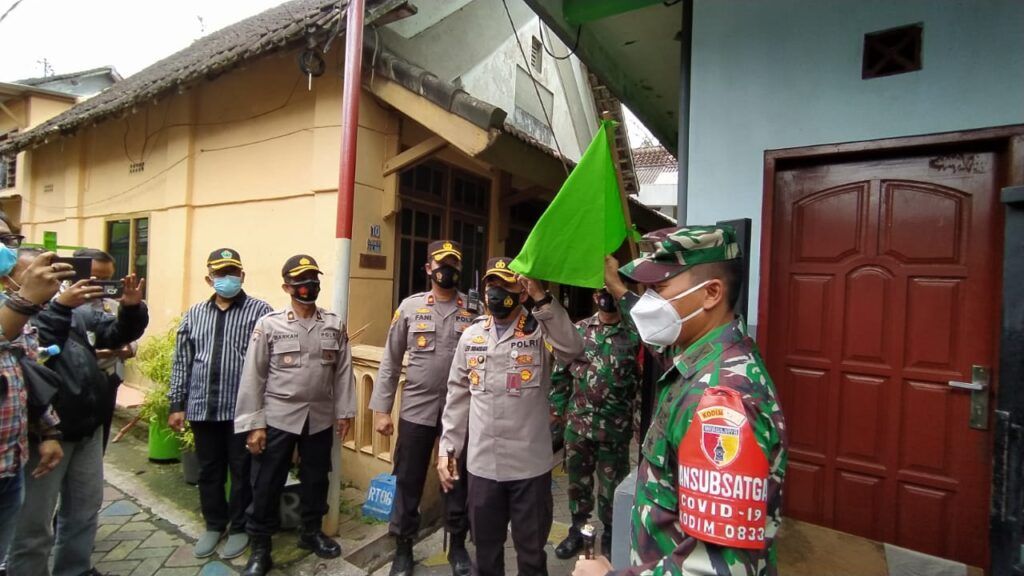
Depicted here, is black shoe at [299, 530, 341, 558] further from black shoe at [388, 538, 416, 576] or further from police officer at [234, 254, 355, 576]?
black shoe at [388, 538, 416, 576]

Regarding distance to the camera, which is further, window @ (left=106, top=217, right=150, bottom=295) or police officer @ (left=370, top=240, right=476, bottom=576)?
window @ (left=106, top=217, right=150, bottom=295)

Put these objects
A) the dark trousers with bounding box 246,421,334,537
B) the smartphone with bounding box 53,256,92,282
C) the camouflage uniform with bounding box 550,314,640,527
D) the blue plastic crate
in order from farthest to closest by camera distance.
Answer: the blue plastic crate < the camouflage uniform with bounding box 550,314,640,527 < the dark trousers with bounding box 246,421,334,537 < the smartphone with bounding box 53,256,92,282

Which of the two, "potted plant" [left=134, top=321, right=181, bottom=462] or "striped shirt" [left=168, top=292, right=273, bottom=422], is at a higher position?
"striped shirt" [left=168, top=292, right=273, bottom=422]

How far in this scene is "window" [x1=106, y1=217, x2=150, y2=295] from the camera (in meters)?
7.23

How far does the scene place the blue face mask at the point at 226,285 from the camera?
3.38 meters

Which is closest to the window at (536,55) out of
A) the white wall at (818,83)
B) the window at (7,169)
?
the white wall at (818,83)

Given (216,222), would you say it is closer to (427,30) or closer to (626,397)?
(427,30)

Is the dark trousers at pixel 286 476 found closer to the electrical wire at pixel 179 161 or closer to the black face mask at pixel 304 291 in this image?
the black face mask at pixel 304 291

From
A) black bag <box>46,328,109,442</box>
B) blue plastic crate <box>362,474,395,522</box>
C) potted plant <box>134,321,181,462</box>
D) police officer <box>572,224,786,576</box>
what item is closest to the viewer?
police officer <box>572,224,786,576</box>

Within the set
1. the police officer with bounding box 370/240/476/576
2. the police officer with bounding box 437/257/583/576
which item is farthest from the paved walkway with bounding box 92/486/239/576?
the police officer with bounding box 437/257/583/576

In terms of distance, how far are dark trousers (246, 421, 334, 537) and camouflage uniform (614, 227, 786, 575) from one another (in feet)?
8.29

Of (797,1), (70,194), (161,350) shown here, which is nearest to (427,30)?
(797,1)

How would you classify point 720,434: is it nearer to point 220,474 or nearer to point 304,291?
point 304,291

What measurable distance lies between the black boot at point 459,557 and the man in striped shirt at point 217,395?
147 cm
